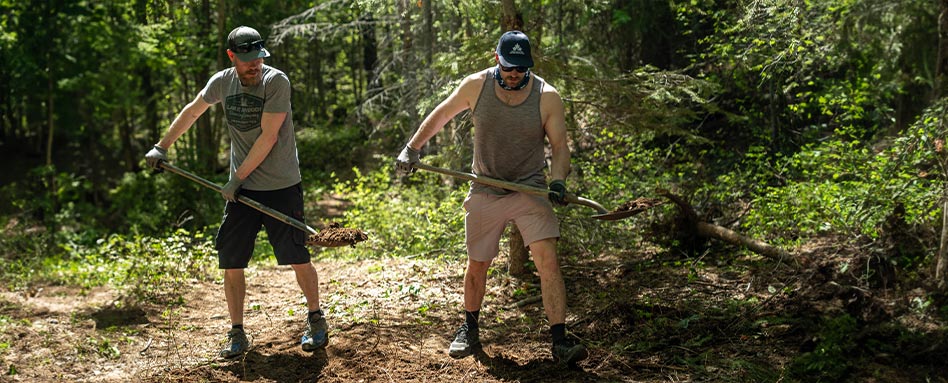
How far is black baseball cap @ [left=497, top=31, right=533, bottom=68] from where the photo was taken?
4.63m

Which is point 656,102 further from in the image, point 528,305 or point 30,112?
point 30,112

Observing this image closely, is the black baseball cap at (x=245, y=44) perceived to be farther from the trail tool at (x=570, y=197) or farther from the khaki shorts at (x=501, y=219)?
the khaki shorts at (x=501, y=219)

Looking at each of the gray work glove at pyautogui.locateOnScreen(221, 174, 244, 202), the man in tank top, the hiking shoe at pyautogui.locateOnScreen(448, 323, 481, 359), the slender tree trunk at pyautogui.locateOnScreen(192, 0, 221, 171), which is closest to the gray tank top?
the man in tank top

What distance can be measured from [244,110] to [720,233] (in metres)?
4.84

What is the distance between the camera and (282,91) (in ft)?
17.0

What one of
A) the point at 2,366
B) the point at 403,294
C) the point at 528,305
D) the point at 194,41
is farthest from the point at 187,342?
the point at 194,41

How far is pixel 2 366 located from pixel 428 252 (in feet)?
13.7

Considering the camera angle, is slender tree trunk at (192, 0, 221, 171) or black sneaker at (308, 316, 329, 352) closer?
black sneaker at (308, 316, 329, 352)

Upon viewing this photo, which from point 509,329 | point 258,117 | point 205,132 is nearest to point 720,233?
point 509,329

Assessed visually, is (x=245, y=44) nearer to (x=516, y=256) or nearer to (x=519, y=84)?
(x=519, y=84)

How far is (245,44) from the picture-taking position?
5027 mm

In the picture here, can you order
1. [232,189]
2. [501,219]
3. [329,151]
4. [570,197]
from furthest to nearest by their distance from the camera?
1. [329,151]
2. [232,189]
3. [501,219]
4. [570,197]

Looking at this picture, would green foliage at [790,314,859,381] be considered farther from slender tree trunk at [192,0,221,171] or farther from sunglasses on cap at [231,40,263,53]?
slender tree trunk at [192,0,221,171]

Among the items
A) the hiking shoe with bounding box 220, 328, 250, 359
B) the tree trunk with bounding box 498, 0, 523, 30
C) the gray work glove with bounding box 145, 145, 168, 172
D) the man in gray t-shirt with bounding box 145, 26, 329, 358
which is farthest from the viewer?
the tree trunk with bounding box 498, 0, 523, 30
